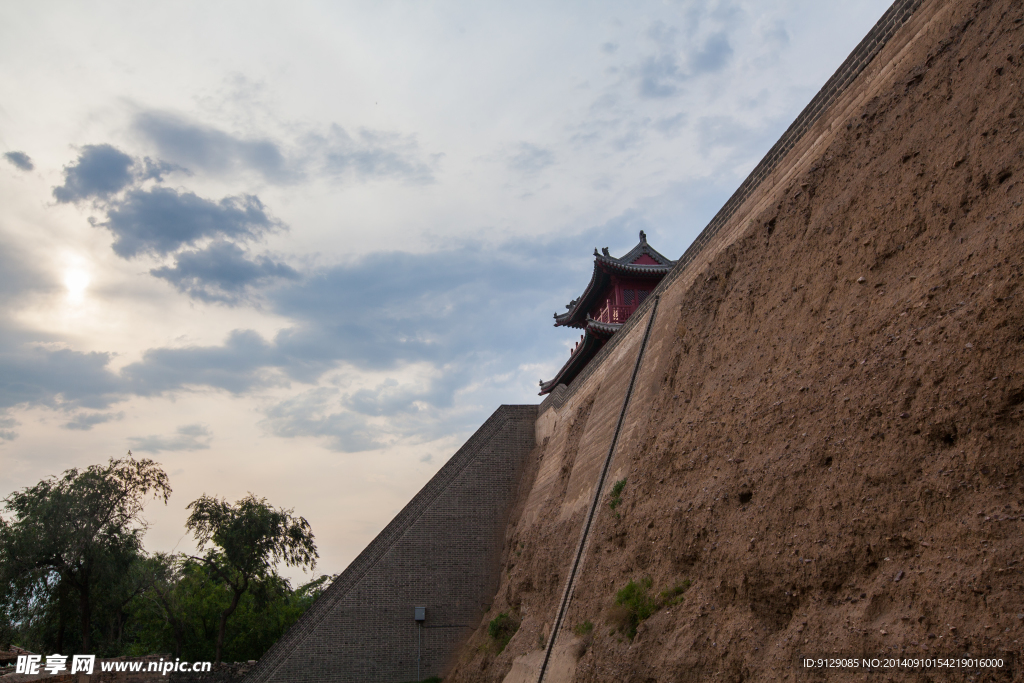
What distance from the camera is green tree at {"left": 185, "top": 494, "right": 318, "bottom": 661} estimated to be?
18.5 meters

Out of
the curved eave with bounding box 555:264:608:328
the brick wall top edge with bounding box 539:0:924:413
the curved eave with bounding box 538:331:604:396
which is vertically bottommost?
the brick wall top edge with bounding box 539:0:924:413

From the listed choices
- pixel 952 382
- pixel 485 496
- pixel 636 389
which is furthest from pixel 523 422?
pixel 952 382

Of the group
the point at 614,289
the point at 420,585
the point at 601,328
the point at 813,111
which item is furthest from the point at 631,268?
the point at 813,111

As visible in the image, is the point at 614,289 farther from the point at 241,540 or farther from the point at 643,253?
the point at 241,540

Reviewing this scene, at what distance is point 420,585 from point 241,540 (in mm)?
6310

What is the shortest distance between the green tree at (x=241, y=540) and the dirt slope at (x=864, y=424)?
514 inches

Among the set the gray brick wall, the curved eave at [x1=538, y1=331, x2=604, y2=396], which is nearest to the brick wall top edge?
the gray brick wall

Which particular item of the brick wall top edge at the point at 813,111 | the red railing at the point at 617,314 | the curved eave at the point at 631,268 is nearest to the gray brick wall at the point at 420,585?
the red railing at the point at 617,314

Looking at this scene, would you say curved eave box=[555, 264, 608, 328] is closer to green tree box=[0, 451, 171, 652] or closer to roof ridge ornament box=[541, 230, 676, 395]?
roof ridge ornament box=[541, 230, 676, 395]

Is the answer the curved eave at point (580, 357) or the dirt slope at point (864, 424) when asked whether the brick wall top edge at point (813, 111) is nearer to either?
the dirt slope at point (864, 424)

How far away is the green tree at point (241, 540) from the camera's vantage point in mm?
18500

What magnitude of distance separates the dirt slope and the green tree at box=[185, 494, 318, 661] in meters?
13.1

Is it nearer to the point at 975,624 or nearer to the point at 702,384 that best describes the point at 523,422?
the point at 702,384

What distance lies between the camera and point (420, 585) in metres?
15.1
